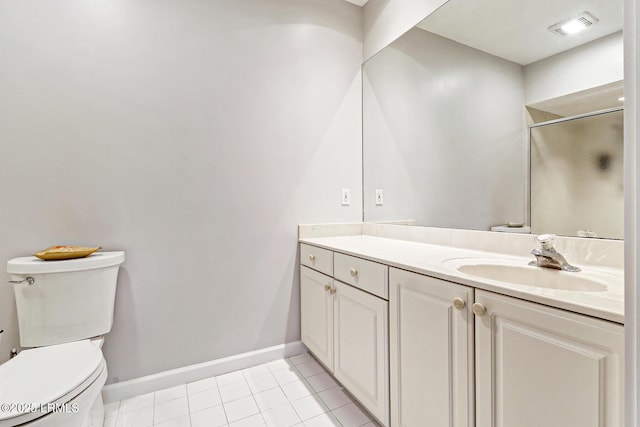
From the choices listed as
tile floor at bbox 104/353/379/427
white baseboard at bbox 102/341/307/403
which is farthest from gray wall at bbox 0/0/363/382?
tile floor at bbox 104/353/379/427

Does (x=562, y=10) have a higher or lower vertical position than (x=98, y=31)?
lower

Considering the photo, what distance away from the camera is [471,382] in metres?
0.88

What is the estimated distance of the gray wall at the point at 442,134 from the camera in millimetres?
1371

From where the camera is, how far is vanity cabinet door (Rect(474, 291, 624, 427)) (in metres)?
0.63

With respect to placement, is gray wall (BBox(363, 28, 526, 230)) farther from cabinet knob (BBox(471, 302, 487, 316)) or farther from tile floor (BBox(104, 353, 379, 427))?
tile floor (BBox(104, 353, 379, 427))

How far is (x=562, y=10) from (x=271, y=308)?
202 cm

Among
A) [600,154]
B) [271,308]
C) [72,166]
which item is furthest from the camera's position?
[271,308]

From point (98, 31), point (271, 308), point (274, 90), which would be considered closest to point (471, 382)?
point (271, 308)

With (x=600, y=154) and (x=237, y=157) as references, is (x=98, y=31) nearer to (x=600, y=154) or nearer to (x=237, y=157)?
(x=237, y=157)

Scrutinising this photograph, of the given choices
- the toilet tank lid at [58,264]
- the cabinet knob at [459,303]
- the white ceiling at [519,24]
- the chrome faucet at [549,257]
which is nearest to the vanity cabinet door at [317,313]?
the cabinet knob at [459,303]

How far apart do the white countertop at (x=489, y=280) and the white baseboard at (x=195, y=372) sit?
75cm

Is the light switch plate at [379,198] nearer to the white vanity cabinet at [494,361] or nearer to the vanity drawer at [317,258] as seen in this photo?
the vanity drawer at [317,258]

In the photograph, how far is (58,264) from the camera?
1.27m

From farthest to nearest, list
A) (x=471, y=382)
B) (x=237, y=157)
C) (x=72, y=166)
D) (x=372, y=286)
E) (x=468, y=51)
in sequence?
(x=237, y=157) → (x=468, y=51) → (x=72, y=166) → (x=372, y=286) → (x=471, y=382)
